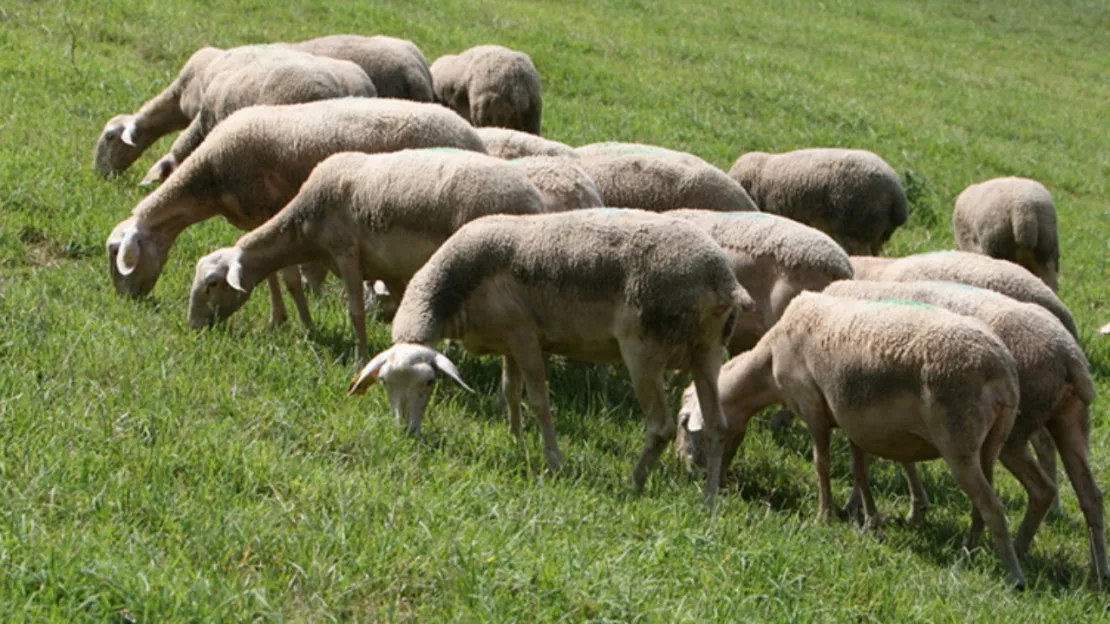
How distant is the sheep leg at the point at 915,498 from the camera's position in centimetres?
856

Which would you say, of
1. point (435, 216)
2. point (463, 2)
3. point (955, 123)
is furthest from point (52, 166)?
point (955, 123)

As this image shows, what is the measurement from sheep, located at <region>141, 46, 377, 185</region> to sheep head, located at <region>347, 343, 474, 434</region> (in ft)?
15.1

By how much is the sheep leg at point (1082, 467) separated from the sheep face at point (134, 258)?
581 centimetres

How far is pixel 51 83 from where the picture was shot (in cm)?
1427

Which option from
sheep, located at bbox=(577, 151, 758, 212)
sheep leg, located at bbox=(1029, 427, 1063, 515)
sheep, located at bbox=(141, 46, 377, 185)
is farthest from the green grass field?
sheep, located at bbox=(577, 151, 758, 212)

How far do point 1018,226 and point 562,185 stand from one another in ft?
16.6

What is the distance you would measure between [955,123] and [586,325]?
1654 cm

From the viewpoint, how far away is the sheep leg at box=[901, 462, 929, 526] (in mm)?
8562

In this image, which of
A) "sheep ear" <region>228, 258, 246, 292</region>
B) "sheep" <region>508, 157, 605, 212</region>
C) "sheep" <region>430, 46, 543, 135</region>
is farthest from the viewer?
"sheep" <region>430, 46, 543, 135</region>

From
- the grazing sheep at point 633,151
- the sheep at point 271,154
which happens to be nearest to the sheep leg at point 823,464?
the sheep at point 271,154

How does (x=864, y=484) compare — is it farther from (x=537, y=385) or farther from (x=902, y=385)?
(x=537, y=385)

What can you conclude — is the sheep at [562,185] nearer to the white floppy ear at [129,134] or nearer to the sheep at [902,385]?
the sheep at [902,385]

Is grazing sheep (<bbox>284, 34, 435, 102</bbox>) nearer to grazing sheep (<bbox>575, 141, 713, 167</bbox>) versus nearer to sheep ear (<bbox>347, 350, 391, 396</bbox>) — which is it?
grazing sheep (<bbox>575, 141, 713, 167</bbox>)

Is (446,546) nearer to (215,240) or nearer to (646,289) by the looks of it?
(646,289)
